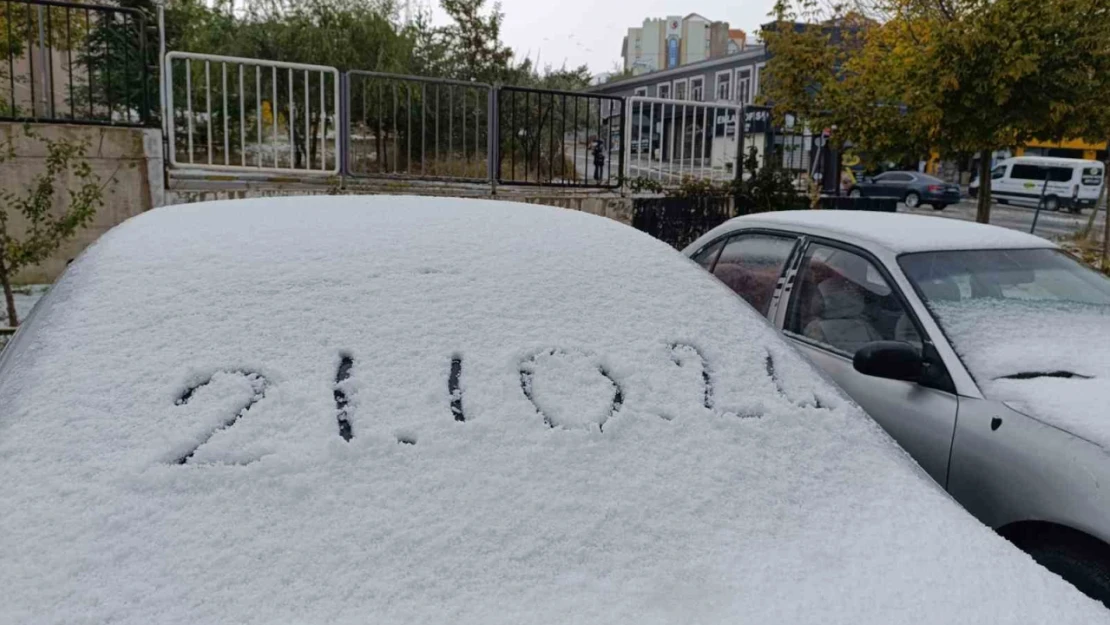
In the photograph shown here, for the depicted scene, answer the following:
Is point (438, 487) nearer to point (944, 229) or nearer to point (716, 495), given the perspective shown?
point (716, 495)

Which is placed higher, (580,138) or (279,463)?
(580,138)

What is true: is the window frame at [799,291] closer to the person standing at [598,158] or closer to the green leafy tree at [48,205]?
the green leafy tree at [48,205]

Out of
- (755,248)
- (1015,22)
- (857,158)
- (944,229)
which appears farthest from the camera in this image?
(857,158)

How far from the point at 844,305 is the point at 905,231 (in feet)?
1.43

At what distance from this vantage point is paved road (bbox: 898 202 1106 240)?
25.9m

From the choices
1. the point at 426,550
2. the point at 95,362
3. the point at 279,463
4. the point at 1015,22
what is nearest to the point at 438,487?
the point at 426,550

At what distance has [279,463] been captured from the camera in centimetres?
163

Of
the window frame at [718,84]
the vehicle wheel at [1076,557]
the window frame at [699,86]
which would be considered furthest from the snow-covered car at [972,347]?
the window frame at [699,86]

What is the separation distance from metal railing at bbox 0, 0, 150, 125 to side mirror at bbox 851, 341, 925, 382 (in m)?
6.60

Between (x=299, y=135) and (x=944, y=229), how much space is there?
6.33 m

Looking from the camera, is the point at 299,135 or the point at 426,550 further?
the point at 299,135

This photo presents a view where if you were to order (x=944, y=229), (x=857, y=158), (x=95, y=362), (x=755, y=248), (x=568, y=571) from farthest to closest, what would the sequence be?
(x=857, y=158) → (x=755, y=248) → (x=944, y=229) → (x=95, y=362) → (x=568, y=571)

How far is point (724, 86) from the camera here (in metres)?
Result: 37.0

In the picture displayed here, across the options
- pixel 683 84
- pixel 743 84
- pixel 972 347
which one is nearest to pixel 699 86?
pixel 683 84
